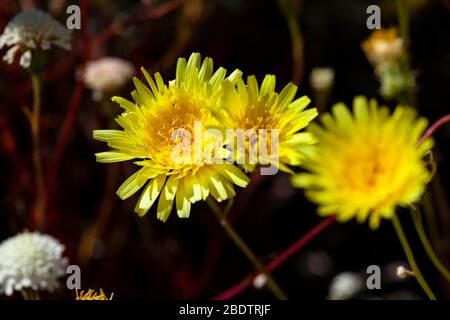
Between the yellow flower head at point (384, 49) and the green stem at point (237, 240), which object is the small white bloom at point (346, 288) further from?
the yellow flower head at point (384, 49)

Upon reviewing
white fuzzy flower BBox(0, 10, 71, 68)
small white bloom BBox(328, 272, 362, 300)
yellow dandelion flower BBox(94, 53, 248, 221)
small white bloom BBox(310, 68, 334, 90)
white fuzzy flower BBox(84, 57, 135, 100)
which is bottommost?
small white bloom BBox(328, 272, 362, 300)

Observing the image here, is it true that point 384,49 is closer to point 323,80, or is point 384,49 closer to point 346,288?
point 323,80

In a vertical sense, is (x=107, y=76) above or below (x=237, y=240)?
above

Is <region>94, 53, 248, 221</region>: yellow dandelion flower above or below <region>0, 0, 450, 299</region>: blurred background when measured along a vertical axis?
below

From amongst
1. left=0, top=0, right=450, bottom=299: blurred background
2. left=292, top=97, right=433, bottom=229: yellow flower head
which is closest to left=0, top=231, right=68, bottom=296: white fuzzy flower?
left=0, top=0, right=450, bottom=299: blurred background

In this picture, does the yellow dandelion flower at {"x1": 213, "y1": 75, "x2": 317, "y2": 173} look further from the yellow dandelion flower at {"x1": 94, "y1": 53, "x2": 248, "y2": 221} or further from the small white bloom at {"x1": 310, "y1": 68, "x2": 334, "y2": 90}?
the small white bloom at {"x1": 310, "y1": 68, "x2": 334, "y2": 90}

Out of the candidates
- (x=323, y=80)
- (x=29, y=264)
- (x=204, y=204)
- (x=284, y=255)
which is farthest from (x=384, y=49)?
(x=29, y=264)

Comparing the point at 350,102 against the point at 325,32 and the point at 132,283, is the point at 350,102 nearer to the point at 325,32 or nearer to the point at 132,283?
the point at 325,32

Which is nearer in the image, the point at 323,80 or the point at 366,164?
the point at 366,164
